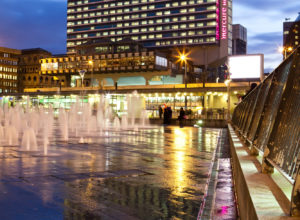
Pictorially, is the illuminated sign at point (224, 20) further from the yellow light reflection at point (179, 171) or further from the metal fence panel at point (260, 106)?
the metal fence panel at point (260, 106)

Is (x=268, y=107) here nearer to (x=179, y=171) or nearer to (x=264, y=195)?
(x=264, y=195)

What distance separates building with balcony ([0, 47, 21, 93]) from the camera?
150750 millimetres

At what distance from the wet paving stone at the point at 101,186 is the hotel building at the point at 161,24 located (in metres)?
103

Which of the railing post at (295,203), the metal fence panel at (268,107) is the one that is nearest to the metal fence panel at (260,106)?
the metal fence panel at (268,107)

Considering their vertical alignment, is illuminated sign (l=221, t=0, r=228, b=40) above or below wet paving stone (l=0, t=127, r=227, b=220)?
above

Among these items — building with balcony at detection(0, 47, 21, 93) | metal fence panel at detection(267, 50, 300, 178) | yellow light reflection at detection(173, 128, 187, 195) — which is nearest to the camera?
metal fence panel at detection(267, 50, 300, 178)

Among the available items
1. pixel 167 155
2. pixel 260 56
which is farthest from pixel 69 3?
pixel 167 155

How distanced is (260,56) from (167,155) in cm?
4344

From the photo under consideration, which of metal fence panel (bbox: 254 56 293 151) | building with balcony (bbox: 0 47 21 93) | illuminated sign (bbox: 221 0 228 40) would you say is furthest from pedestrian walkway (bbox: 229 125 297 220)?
building with balcony (bbox: 0 47 21 93)

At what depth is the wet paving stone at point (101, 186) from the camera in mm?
5305

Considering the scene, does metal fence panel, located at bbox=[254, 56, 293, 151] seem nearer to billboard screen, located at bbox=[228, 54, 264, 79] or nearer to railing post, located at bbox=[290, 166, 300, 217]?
railing post, located at bbox=[290, 166, 300, 217]

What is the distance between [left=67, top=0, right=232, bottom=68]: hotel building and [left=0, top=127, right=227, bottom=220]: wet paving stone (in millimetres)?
102976

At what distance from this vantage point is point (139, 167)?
9602 mm

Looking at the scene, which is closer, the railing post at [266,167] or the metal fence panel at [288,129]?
the metal fence panel at [288,129]
